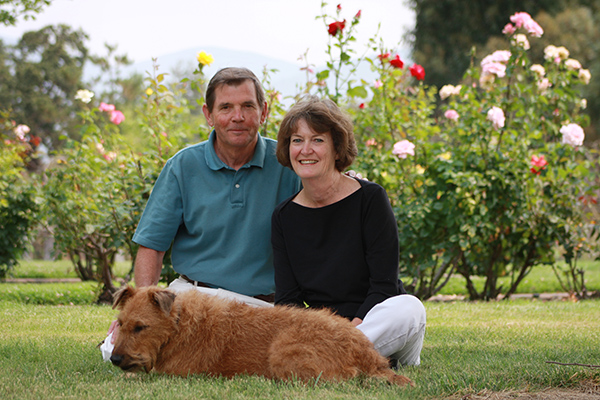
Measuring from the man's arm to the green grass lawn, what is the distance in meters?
0.63

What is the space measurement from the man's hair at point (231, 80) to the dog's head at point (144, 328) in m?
1.70

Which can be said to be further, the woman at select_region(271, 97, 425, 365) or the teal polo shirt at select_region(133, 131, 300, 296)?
the teal polo shirt at select_region(133, 131, 300, 296)

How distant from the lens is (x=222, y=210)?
177 inches

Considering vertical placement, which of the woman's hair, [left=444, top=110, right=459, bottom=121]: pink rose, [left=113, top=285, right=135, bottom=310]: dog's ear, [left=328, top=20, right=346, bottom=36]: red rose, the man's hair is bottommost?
[left=113, top=285, right=135, bottom=310]: dog's ear

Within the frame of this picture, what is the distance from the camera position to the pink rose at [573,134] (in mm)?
7863

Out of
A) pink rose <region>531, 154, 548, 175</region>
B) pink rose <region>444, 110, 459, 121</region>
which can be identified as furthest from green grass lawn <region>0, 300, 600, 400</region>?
pink rose <region>444, 110, 459, 121</region>

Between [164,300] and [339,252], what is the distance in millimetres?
1271

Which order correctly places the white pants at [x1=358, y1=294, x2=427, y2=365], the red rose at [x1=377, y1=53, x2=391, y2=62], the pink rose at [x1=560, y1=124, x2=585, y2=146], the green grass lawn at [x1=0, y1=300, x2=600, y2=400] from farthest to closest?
1. the red rose at [x1=377, y1=53, x2=391, y2=62]
2. the pink rose at [x1=560, y1=124, x2=585, y2=146]
3. the white pants at [x1=358, y1=294, x2=427, y2=365]
4. the green grass lawn at [x1=0, y1=300, x2=600, y2=400]

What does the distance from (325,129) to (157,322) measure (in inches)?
66.3

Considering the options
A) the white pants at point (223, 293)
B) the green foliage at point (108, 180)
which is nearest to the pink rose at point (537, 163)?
the green foliage at point (108, 180)

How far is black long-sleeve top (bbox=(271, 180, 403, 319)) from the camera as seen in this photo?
13.2ft

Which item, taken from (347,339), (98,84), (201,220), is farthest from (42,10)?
(98,84)

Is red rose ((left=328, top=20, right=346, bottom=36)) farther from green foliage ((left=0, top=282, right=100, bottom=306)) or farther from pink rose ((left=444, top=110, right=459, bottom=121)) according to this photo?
green foliage ((left=0, top=282, right=100, bottom=306))

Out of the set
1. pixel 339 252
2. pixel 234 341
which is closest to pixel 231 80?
pixel 339 252
